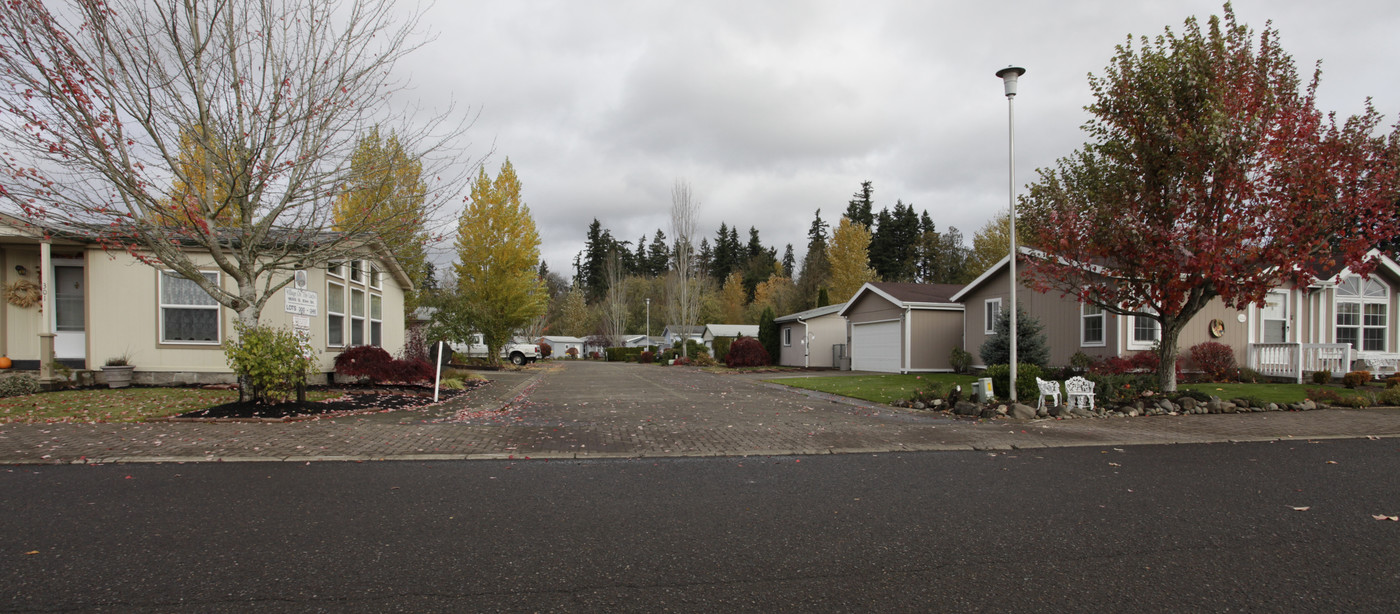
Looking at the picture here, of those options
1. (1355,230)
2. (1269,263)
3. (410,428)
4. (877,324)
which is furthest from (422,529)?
(877,324)

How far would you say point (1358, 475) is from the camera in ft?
21.3

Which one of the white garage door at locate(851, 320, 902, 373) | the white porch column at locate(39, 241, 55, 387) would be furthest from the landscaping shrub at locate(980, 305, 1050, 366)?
the white porch column at locate(39, 241, 55, 387)

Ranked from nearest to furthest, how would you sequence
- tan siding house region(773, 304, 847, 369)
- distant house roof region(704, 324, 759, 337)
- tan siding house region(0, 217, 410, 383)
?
tan siding house region(0, 217, 410, 383), tan siding house region(773, 304, 847, 369), distant house roof region(704, 324, 759, 337)

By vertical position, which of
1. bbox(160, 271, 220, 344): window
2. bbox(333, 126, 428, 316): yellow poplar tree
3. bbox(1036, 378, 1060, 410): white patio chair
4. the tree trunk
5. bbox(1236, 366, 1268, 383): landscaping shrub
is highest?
bbox(333, 126, 428, 316): yellow poplar tree

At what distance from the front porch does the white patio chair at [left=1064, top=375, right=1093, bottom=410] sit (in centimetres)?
978

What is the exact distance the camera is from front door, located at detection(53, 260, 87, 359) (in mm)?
14242

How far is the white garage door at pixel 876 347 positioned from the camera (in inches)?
1020

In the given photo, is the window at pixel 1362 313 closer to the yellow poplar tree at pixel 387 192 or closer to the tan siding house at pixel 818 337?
the tan siding house at pixel 818 337

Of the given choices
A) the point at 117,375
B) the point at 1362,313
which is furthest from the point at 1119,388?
the point at 117,375

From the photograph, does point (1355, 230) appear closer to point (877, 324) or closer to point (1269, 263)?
point (1269, 263)

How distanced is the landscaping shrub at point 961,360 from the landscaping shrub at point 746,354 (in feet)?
39.3

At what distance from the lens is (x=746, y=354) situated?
112 ft

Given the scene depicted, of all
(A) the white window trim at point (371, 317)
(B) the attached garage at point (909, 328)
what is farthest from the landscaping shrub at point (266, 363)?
(B) the attached garage at point (909, 328)

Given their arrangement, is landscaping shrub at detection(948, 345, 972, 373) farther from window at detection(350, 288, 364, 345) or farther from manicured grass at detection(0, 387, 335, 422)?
manicured grass at detection(0, 387, 335, 422)
